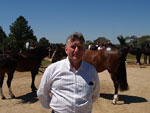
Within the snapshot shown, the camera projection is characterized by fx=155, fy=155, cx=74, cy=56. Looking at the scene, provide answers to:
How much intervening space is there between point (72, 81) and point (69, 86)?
0.22 feet

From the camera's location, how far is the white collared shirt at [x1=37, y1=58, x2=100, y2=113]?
172cm

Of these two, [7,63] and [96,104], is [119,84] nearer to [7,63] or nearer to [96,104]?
[96,104]

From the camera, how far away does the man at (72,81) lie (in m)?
1.72

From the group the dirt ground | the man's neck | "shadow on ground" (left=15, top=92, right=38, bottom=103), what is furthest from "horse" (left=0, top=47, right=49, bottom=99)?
the man's neck

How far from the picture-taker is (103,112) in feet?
14.9

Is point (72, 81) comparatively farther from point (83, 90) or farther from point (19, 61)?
point (19, 61)

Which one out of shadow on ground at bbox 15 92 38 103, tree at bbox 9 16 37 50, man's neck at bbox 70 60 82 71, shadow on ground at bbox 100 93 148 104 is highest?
tree at bbox 9 16 37 50

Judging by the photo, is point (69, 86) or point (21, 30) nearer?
point (69, 86)

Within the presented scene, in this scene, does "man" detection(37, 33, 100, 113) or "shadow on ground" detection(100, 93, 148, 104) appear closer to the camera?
"man" detection(37, 33, 100, 113)

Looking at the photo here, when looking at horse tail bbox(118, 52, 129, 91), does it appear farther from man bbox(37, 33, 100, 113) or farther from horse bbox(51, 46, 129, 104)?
man bbox(37, 33, 100, 113)

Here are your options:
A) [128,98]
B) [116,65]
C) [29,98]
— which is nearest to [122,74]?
[116,65]

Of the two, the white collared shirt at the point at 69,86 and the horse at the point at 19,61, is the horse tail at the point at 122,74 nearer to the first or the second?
the horse at the point at 19,61

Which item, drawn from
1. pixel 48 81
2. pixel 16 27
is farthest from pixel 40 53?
pixel 16 27

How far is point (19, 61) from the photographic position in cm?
622
